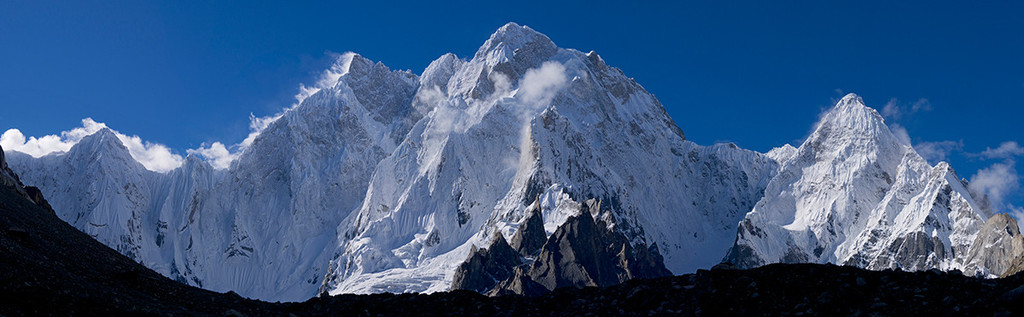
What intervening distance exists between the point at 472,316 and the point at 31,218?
90.4 ft

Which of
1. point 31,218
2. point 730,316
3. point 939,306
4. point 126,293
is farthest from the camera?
point 31,218

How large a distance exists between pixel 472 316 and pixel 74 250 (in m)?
19.1

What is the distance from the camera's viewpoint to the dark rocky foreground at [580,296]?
2666 cm

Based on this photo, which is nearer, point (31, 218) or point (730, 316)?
point (730, 316)

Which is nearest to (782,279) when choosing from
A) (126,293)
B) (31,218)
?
(126,293)

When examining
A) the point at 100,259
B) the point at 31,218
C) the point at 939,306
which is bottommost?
the point at 939,306

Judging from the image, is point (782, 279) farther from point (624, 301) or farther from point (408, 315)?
point (408, 315)

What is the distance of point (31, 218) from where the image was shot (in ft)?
156

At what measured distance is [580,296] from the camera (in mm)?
33969

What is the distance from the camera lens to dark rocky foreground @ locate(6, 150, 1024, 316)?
26656 mm

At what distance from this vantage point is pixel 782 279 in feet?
99.0

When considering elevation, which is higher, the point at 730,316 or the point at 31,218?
the point at 31,218

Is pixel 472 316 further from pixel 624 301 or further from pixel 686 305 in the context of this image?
pixel 686 305

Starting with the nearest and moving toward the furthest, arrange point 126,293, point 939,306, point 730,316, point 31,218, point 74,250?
point 939,306 < point 730,316 < point 126,293 < point 74,250 < point 31,218
